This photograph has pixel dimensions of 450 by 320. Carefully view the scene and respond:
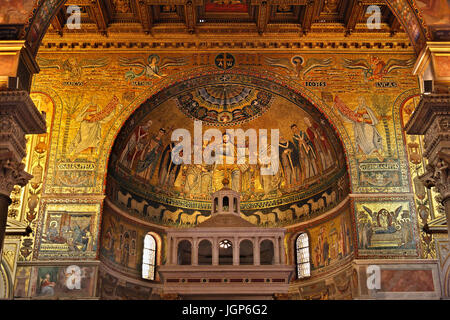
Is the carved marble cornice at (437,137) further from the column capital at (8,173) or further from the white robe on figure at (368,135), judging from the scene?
the column capital at (8,173)

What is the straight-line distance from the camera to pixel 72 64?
19.2 m

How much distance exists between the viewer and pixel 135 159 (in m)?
20.1

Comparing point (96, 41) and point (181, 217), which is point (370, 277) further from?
point (96, 41)

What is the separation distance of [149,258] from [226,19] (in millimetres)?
9108

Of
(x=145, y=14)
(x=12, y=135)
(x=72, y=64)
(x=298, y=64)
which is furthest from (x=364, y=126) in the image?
(x=12, y=135)

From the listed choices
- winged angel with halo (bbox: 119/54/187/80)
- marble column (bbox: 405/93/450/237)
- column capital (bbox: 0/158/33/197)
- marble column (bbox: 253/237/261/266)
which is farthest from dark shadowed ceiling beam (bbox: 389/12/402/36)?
column capital (bbox: 0/158/33/197)

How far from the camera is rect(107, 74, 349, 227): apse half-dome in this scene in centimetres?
1934

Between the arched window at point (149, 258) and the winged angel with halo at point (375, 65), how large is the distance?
9.54 metres

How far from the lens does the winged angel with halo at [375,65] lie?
757 inches

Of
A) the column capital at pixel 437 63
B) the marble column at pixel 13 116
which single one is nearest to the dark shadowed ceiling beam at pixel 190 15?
the marble column at pixel 13 116

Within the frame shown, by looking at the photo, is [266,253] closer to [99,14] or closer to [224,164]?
[224,164]

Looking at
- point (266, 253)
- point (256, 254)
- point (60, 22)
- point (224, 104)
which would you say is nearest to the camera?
point (256, 254)

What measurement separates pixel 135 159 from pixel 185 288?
18.9 ft

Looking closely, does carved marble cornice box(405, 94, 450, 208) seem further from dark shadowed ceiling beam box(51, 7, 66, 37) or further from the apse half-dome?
dark shadowed ceiling beam box(51, 7, 66, 37)
